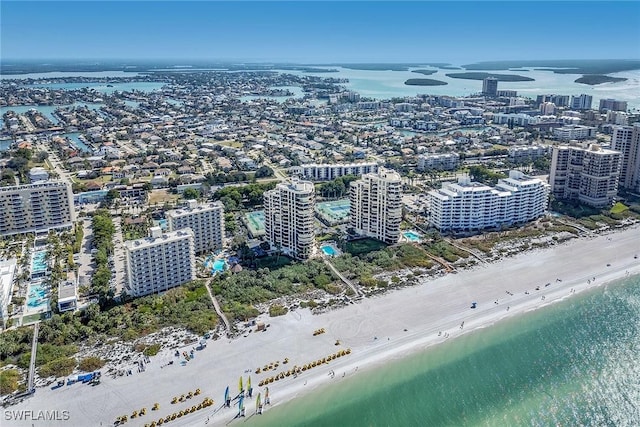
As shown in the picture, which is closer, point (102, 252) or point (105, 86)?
point (102, 252)

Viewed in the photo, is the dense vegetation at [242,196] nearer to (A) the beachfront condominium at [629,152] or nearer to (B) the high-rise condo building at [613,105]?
(A) the beachfront condominium at [629,152]

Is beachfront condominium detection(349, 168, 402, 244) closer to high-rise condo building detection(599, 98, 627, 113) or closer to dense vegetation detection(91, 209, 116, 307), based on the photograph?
dense vegetation detection(91, 209, 116, 307)

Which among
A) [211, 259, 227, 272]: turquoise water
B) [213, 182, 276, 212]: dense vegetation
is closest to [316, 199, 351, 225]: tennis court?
[213, 182, 276, 212]: dense vegetation

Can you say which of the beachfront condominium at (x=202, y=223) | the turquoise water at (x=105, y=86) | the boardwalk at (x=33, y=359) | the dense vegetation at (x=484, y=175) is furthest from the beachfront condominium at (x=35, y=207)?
the turquoise water at (x=105, y=86)

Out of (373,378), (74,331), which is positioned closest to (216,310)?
(74,331)

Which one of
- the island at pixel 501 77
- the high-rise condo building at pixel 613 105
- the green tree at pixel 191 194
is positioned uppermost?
the island at pixel 501 77

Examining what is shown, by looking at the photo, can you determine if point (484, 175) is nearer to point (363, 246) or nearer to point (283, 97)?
point (363, 246)

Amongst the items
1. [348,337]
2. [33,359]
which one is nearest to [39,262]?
[33,359]
